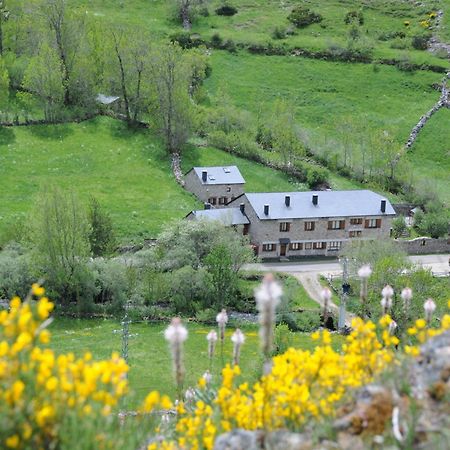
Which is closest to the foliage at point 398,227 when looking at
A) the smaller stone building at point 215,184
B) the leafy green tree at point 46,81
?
the smaller stone building at point 215,184

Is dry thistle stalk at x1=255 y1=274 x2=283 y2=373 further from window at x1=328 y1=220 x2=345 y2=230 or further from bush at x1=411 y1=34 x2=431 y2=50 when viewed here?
bush at x1=411 y1=34 x2=431 y2=50

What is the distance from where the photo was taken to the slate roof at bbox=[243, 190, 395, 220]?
243 feet

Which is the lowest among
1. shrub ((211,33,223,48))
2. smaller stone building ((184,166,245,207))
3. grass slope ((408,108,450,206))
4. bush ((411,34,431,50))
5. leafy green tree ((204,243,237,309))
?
leafy green tree ((204,243,237,309))

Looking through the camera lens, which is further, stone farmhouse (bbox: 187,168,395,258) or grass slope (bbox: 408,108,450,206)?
grass slope (bbox: 408,108,450,206)

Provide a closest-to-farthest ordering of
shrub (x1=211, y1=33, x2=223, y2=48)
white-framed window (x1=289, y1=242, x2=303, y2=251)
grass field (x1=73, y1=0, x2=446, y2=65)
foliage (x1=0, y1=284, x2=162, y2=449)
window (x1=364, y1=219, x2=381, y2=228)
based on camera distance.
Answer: foliage (x1=0, y1=284, x2=162, y2=449)
white-framed window (x1=289, y1=242, x2=303, y2=251)
window (x1=364, y1=219, x2=381, y2=228)
shrub (x1=211, y1=33, x2=223, y2=48)
grass field (x1=73, y1=0, x2=446, y2=65)

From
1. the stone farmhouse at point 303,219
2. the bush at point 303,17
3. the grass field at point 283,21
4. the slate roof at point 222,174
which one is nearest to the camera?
the stone farmhouse at point 303,219

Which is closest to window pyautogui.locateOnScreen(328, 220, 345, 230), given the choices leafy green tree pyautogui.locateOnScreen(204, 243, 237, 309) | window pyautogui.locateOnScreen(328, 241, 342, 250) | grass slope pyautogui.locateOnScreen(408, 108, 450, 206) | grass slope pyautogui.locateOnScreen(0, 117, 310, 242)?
window pyautogui.locateOnScreen(328, 241, 342, 250)

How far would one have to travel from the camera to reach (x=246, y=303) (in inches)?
2467

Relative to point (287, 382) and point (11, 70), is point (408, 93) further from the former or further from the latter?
point (287, 382)

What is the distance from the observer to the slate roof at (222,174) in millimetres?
78887

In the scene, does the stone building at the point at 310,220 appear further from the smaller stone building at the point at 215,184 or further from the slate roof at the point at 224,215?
the smaller stone building at the point at 215,184

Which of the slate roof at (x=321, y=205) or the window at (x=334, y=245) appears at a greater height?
the slate roof at (x=321, y=205)

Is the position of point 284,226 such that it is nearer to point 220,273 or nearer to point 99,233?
point 220,273

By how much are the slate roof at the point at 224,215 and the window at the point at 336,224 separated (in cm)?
863
